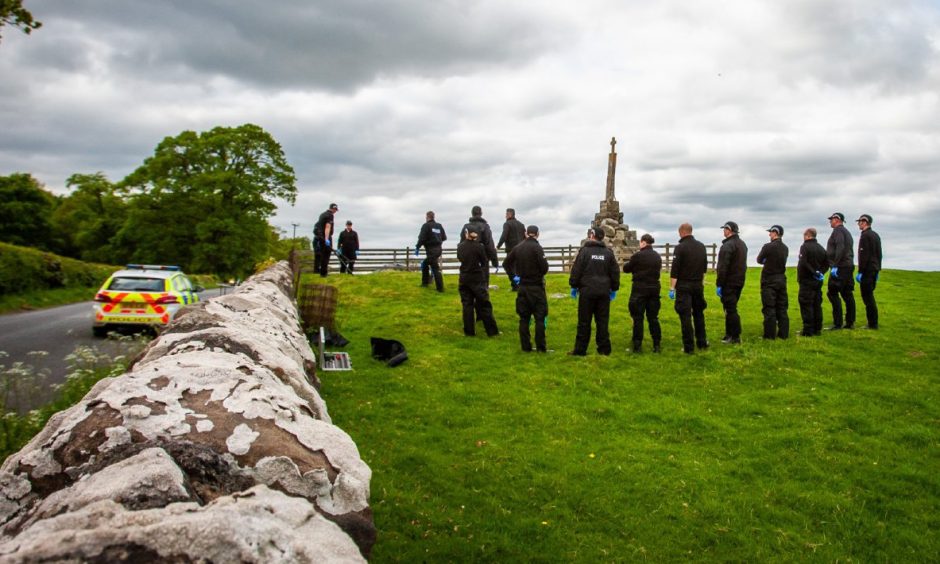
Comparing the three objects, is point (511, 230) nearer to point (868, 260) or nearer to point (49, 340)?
point (868, 260)

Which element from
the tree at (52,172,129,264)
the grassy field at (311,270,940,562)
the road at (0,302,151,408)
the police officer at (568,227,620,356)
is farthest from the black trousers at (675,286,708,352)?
the tree at (52,172,129,264)

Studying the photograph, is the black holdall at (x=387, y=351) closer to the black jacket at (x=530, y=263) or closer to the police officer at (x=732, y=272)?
the black jacket at (x=530, y=263)

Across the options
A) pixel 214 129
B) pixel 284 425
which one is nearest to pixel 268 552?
pixel 284 425

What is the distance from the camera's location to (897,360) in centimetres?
1227

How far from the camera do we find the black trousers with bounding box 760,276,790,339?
14.1m

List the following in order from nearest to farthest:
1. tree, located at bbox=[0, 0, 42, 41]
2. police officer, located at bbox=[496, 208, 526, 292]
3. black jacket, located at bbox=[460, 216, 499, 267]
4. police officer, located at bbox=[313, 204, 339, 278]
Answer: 1. tree, located at bbox=[0, 0, 42, 41]
2. black jacket, located at bbox=[460, 216, 499, 267]
3. police officer, located at bbox=[496, 208, 526, 292]
4. police officer, located at bbox=[313, 204, 339, 278]

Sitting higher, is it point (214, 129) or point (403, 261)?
point (214, 129)

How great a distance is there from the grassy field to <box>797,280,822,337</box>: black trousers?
0.75 meters

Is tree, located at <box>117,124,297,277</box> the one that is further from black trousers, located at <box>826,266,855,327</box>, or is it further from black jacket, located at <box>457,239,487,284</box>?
black trousers, located at <box>826,266,855,327</box>

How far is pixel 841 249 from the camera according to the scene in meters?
15.1

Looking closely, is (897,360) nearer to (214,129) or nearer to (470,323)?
(470,323)

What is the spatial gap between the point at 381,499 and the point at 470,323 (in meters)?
8.76

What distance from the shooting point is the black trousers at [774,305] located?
14141 millimetres

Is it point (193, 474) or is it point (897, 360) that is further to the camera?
point (897, 360)
